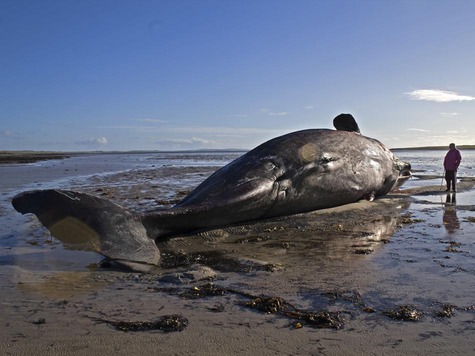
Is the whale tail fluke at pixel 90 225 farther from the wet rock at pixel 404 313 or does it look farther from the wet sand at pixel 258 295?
the wet rock at pixel 404 313

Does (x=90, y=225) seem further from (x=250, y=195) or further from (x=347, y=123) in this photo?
(x=347, y=123)

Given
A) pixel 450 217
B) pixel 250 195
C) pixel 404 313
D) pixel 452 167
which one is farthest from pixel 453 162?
pixel 404 313

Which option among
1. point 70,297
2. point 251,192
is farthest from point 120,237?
point 251,192

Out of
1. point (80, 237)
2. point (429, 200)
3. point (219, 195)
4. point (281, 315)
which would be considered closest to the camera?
point (281, 315)

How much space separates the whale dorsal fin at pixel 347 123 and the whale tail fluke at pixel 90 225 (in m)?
7.39

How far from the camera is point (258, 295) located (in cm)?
374

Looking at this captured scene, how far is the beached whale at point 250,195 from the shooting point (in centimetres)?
462

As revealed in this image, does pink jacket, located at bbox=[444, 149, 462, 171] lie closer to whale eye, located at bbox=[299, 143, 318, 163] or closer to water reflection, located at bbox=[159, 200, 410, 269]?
water reflection, located at bbox=[159, 200, 410, 269]

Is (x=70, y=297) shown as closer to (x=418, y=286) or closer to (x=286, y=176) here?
(x=418, y=286)

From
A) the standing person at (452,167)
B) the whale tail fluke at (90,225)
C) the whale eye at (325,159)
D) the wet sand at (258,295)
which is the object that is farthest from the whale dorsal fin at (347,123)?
the whale tail fluke at (90,225)

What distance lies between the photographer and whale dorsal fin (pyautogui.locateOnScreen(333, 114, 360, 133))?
36.3 ft

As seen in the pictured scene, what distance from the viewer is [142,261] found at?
467 centimetres

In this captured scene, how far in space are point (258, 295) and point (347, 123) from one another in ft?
26.8

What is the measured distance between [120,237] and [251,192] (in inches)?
100
